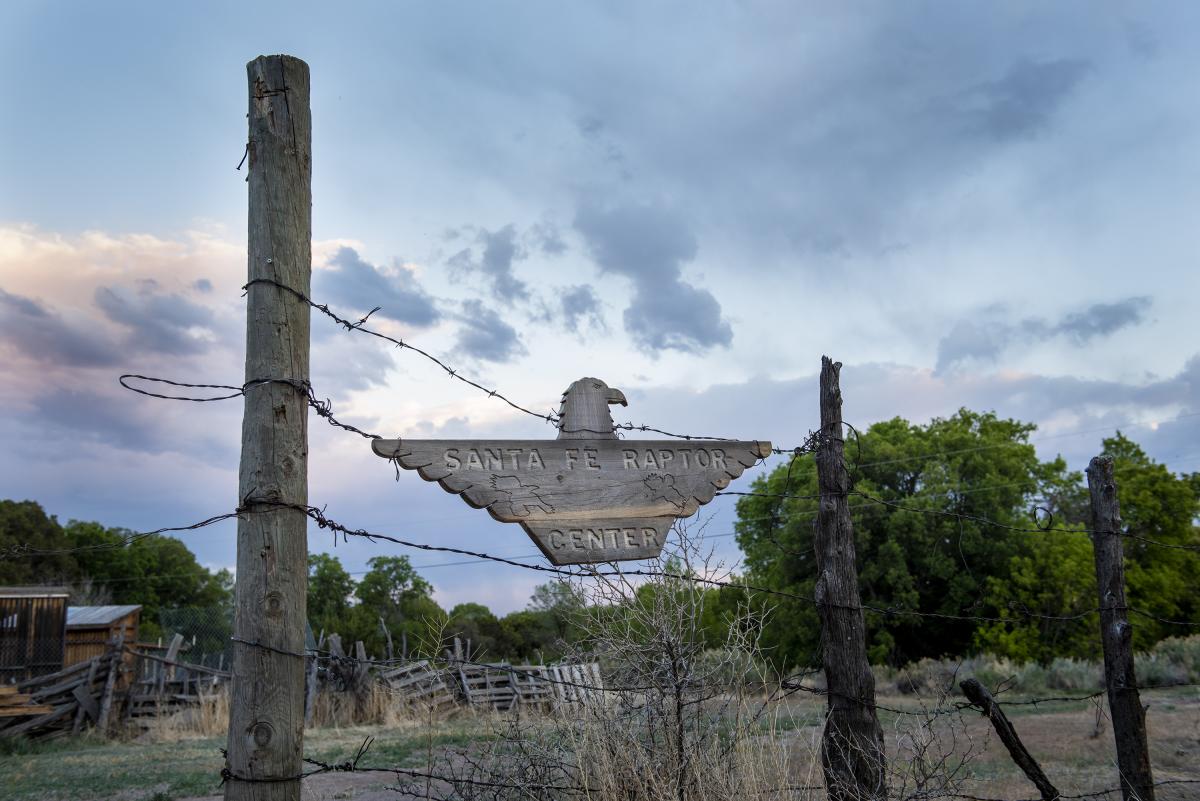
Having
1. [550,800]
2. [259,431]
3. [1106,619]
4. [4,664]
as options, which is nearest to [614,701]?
[550,800]

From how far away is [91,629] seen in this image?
98.7 feet

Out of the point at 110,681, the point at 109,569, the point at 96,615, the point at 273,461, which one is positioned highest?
the point at 109,569

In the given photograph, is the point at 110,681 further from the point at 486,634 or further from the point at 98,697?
the point at 486,634

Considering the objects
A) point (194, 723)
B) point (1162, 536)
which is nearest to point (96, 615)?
point (194, 723)

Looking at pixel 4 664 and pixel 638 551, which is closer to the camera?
pixel 638 551

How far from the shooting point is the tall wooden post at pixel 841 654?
172 inches

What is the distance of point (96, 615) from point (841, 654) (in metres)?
32.4

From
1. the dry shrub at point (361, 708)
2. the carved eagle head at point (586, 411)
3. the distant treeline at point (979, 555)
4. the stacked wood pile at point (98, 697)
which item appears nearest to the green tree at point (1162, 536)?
the distant treeline at point (979, 555)

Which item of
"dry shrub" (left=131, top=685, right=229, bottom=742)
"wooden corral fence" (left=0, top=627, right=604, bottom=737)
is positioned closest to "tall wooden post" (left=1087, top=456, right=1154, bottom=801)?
"wooden corral fence" (left=0, top=627, right=604, bottom=737)

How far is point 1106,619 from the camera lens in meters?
5.75

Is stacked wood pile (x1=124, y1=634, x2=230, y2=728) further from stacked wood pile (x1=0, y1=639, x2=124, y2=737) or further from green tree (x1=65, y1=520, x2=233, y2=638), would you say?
green tree (x1=65, y1=520, x2=233, y2=638)

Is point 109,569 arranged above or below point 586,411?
above

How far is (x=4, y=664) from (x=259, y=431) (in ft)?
76.9

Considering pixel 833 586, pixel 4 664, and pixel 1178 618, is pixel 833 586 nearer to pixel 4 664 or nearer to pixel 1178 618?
pixel 4 664
